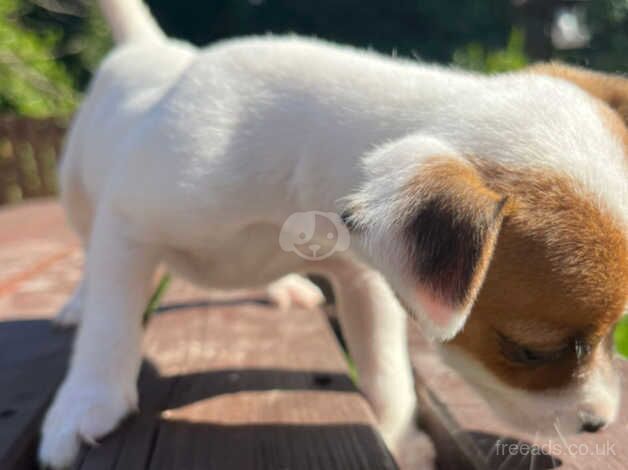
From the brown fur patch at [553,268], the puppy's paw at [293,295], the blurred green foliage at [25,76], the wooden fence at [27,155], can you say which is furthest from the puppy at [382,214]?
the blurred green foliage at [25,76]

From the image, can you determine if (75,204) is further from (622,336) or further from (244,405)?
(622,336)

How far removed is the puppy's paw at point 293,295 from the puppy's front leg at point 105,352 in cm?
72

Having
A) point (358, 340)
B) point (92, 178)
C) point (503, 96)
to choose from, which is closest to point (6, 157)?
point (92, 178)

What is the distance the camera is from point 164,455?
1068 mm

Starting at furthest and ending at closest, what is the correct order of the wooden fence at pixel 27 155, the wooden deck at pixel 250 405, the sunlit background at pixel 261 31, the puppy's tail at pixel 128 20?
the wooden fence at pixel 27 155 → the sunlit background at pixel 261 31 → the puppy's tail at pixel 128 20 → the wooden deck at pixel 250 405

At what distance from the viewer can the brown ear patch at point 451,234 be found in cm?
82

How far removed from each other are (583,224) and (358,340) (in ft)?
2.38

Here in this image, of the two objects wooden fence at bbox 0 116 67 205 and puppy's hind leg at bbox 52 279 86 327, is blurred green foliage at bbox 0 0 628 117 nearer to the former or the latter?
wooden fence at bbox 0 116 67 205

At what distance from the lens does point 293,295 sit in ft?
6.64

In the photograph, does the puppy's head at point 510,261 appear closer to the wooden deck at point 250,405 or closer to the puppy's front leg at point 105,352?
the wooden deck at point 250,405

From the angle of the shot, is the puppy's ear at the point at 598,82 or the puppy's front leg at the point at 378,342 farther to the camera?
the puppy's front leg at the point at 378,342

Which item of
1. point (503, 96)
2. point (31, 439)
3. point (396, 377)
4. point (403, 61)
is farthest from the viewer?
point (396, 377)

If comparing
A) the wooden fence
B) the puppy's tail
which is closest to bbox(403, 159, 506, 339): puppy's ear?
the puppy's tail

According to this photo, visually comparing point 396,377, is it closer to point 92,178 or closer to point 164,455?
point 164,455
